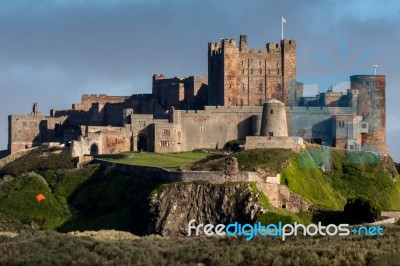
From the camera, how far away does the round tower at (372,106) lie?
8744cm

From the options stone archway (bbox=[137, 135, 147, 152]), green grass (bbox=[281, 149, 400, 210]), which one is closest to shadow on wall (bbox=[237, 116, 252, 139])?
stone archway (bbox=[137, 135, 147, 152])

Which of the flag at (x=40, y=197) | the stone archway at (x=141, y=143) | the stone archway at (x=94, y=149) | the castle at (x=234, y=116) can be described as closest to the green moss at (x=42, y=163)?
the castle at (x=234, y=116)

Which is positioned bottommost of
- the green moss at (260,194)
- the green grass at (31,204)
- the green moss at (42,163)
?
the green grass at (31,204)

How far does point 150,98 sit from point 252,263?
199 feet

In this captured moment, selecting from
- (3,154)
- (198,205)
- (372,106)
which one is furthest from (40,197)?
(372,106)

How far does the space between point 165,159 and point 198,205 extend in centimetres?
1362

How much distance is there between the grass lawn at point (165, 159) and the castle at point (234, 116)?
2.59 metres

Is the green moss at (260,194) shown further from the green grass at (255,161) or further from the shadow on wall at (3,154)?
the shadow on wall at (3,154)

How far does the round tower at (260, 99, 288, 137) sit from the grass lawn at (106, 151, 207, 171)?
533cm

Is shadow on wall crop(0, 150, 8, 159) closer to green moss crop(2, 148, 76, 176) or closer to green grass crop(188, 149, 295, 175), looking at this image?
green moss crop(2, 148, 76, 176)

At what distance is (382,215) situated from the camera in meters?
66.9

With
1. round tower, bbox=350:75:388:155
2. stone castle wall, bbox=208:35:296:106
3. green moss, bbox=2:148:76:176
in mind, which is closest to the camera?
green moss, bbox=2:148:76:176

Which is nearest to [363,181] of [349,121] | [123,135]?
[349,121]

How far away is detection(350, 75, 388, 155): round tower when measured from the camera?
87.4 meters
